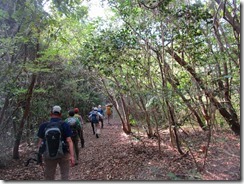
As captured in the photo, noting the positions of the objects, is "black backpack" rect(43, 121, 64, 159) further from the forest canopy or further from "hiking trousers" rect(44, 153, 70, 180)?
the forest canopy

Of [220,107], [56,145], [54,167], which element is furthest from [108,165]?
[220,107]

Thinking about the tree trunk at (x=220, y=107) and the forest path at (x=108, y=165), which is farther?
the forest path at (x=108, y=165)

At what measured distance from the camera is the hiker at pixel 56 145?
3.28 metres

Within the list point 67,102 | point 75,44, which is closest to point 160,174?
point 75,44

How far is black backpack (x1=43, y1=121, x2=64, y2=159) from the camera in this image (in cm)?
326

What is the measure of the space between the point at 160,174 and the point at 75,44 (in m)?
5.63

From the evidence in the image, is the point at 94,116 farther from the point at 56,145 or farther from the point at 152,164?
the point at 56,145

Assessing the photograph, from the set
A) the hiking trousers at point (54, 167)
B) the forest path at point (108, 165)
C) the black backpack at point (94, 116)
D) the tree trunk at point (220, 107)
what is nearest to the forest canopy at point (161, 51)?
the tree trunk at point (220, 107)

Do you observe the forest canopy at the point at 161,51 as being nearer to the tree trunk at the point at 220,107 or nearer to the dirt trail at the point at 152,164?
the tree trunk at the point at 220,107

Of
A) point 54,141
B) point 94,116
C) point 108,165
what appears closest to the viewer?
point 54,141

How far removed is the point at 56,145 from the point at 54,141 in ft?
0.21

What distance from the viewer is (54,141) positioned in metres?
3.28

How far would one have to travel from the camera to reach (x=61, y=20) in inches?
217

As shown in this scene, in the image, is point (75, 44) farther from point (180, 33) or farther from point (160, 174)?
point (160, 174)
